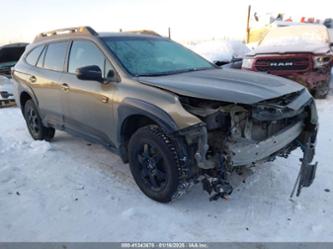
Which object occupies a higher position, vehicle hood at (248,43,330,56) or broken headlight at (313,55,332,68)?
vehicle hood at (248,43,330,56)

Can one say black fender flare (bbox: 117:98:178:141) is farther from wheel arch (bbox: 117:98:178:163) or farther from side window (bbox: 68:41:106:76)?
side window (bbox: 68:41:106:76)

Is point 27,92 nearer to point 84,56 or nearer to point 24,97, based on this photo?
point 24,97

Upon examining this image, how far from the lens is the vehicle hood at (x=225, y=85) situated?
320 centimetres

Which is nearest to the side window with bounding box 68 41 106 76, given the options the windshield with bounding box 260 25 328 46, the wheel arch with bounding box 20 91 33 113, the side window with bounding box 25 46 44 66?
the side window with bounding box 25 46 44 66

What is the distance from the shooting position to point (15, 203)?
3.81 metres

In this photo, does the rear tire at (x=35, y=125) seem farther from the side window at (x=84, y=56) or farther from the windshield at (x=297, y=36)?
the windshield at (x=297, y=36)

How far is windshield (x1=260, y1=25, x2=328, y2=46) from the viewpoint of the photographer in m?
9.38

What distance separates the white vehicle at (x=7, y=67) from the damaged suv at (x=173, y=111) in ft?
17.8

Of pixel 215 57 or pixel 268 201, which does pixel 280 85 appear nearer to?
pixel 268 201

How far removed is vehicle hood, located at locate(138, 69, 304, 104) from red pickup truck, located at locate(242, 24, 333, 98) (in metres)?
4.66

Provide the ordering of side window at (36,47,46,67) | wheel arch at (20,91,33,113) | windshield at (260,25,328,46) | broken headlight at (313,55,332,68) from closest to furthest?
1. side window at (36,47,46,67)
2. wheel arch at (20,91,33,113)
3. broken headlight at (313,55,332,68)
4. windshield at (260,25,328,46)

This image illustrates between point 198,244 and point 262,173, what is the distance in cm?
165

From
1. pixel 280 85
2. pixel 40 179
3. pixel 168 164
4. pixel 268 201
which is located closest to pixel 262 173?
pixel 268 201

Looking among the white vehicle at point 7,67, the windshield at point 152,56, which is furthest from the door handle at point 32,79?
the white vehicle at point 7,67
